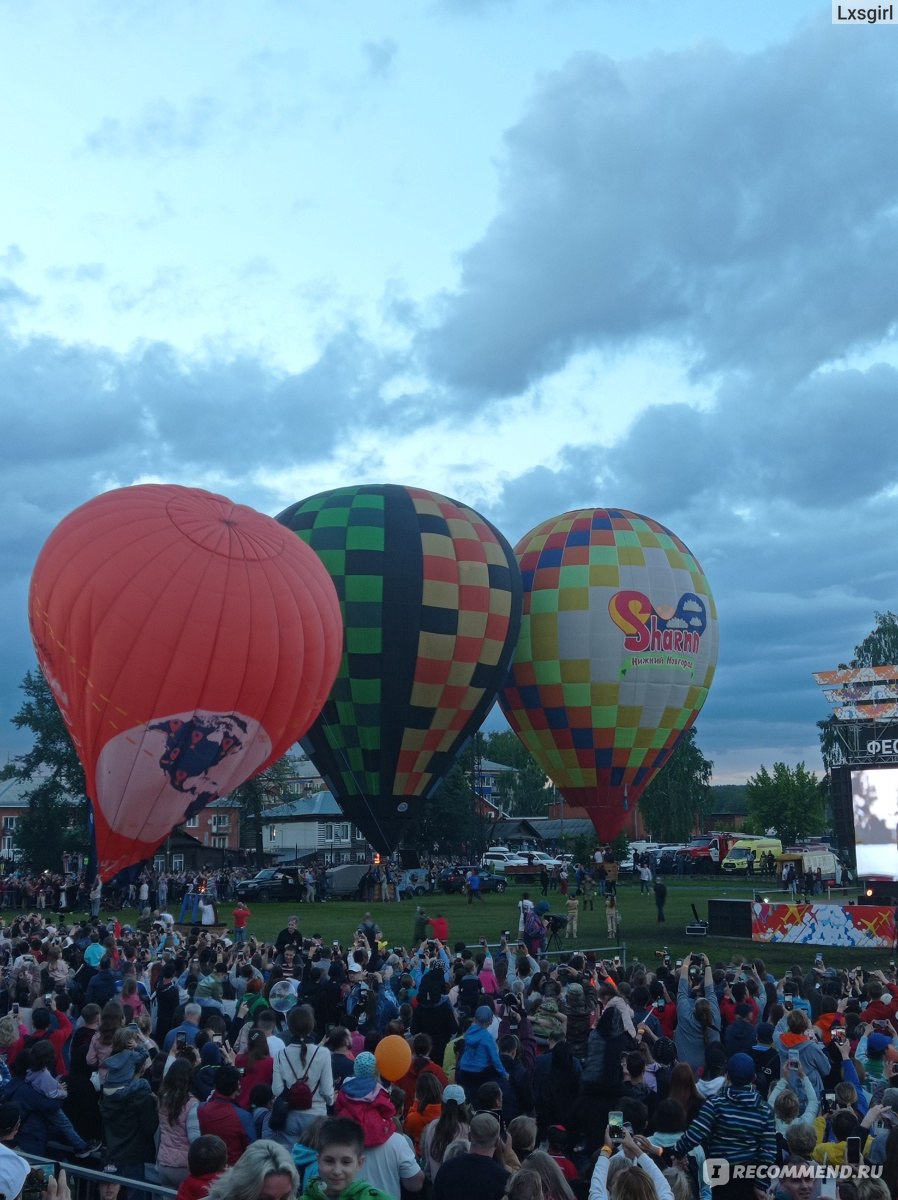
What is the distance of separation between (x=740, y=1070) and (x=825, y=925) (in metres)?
16.6

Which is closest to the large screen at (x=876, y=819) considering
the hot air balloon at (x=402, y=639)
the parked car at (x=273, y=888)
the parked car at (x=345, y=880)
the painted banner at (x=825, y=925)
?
the painted banner at (x=825, y=925)

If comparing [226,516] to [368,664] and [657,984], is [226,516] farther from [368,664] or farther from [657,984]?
[657,984]

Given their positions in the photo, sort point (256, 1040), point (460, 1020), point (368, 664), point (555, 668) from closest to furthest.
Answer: point (256, 1040)
point (460, 1020)
point (368, 664)
point (555, 668)

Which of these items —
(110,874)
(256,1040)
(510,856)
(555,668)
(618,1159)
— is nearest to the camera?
(618,1159)

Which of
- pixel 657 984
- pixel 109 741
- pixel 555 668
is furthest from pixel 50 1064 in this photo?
pixel 555 668

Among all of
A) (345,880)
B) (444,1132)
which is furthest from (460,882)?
(444,1132)

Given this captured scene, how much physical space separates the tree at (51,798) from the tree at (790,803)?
1507 inches

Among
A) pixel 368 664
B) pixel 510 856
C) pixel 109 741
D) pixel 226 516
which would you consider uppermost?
pixel 226 516

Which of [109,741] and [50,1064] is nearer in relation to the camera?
[50,1064]

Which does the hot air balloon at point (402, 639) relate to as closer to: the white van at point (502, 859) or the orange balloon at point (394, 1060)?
the white van at point (502, 859)

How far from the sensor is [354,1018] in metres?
10.5

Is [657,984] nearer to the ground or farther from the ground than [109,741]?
nearer to the ground

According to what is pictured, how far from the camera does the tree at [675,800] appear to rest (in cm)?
7819

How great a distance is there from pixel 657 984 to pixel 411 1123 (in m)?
4.76
